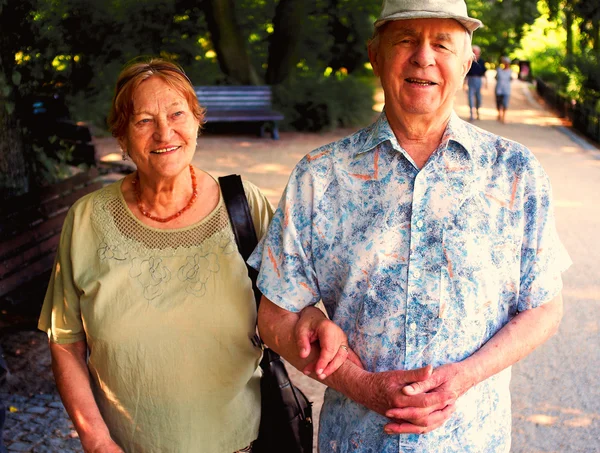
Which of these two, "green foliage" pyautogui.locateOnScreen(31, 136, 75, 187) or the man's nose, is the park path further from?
the man's nose

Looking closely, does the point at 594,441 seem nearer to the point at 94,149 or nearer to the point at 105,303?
the point at 105,303

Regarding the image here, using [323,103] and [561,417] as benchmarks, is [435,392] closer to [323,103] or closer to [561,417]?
[561,417]

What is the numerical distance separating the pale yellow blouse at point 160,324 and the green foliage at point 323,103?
13.5 metres

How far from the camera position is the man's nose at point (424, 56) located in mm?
2021

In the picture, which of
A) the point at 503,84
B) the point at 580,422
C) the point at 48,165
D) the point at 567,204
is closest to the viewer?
the point at 580,422

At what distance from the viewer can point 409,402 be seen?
191 cm

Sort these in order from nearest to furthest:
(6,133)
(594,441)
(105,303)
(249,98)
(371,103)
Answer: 1. (105,303)
2. (594,441)
3. (6,133)
4. (249,98)
5. (371,103)

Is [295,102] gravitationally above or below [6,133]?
below

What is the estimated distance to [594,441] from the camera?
167 inches

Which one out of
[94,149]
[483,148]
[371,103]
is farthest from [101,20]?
[483,148]

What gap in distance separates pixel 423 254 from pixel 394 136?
354mm

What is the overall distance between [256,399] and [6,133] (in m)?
3.82

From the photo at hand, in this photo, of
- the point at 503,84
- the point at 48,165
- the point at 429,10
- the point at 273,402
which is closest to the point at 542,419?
the point at 273,402

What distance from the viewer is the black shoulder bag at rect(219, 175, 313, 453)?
250cm
